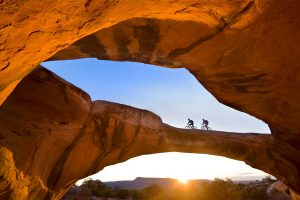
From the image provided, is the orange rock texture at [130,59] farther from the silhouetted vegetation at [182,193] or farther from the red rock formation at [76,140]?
the silhouetted vegetation at [182,193]

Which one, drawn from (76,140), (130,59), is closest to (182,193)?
(76,140)

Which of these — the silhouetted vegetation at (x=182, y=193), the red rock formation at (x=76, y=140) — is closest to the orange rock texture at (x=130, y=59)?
the red rock formation at (x=76, y=140)

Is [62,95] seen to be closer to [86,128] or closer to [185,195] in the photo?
[86,128]

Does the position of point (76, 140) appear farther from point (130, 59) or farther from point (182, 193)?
point (182, 193)

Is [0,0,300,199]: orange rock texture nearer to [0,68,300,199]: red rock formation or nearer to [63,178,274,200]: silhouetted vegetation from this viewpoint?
[0,68,300,199]: red rock formation

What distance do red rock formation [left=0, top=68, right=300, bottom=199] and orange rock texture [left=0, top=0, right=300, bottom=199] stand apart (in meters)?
0.04

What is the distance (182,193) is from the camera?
23.8 m

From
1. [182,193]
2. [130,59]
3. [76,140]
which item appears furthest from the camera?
[182,193]

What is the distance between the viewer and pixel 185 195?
23.2 meters

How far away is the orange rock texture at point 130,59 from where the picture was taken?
3059 mm

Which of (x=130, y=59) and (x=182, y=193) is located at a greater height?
(x=130, y=59)

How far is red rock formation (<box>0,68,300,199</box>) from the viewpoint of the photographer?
23.9 feet

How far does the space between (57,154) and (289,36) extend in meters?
7.08

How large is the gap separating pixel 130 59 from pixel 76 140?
330cm
